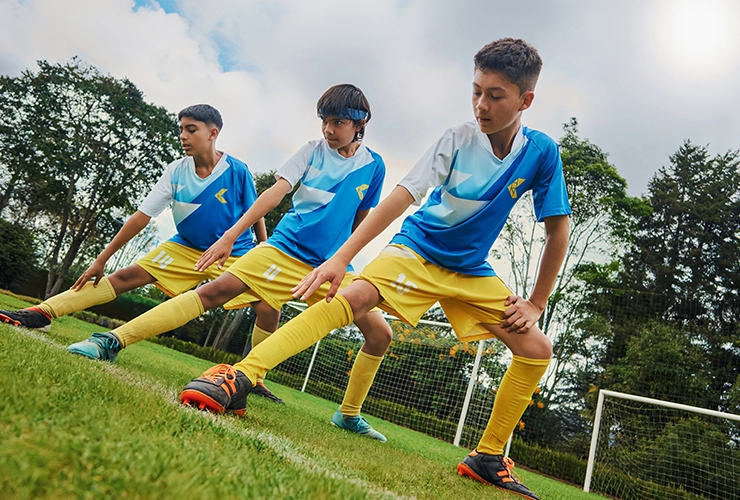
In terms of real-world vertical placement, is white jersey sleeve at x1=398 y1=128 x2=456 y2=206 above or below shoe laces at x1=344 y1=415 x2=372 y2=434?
above

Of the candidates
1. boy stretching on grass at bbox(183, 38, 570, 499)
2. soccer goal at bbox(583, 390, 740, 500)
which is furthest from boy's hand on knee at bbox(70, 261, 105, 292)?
soccer goal at bbox(583, 390, 740, 500)

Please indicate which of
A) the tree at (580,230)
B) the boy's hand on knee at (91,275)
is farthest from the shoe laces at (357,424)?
the tree at (580,230)

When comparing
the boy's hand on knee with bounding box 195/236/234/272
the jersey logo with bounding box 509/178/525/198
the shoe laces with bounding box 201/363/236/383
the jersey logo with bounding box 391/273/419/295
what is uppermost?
the jersey logo with bounding box 509/178/525/198

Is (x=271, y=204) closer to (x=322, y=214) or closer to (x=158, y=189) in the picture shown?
(x=322, y=214)

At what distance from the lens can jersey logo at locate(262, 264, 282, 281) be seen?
139 inches

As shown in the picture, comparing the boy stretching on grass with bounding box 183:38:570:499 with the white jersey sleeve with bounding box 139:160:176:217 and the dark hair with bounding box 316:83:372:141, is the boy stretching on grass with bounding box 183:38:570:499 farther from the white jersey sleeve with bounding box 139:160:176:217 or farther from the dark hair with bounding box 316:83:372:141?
the white jersey sleeve with bounding box 139:160:176:217

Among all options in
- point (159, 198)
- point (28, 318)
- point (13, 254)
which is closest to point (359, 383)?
point (159, 198)

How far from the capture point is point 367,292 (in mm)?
2637

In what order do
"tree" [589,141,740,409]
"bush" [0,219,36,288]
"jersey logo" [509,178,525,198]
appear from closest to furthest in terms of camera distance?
1. "jersey logo" [509,178,525,198]
2. "tree" [589,141,740,409]
3. "bush" [0,219,36,288]

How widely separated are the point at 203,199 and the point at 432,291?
8.44 ft

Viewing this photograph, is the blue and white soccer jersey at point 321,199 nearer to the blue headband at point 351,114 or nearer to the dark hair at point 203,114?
the blue headband at point 351,114

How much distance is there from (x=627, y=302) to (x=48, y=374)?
2164 centimetres

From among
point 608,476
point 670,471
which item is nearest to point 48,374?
point 608,476

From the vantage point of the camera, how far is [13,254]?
26.2 metres
